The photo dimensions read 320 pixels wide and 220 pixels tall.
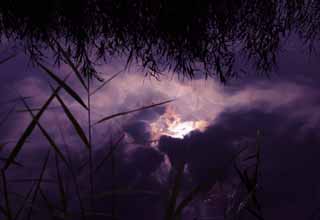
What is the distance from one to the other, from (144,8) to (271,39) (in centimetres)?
164

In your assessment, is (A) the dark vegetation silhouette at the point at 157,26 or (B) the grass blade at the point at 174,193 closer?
(B) the grass blade at the point at 174,193

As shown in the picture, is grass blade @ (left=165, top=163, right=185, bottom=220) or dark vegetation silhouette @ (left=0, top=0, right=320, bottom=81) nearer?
grass blade @ (left=165, top=163, right=185, bottom=220)

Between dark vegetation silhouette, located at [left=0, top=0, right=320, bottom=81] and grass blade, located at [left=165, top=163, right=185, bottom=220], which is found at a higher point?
dark vegetation silhouette, located at [left=0, top=0, right=320, bottom=81]

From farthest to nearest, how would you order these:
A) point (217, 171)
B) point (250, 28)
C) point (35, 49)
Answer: point (250, 28) < point (35, 49) < point (217, 171)

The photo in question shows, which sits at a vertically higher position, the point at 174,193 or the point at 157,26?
the point at 157,26

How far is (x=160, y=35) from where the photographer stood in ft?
12.1

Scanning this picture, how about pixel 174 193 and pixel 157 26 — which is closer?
pixel 174 193

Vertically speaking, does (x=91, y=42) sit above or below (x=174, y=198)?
above

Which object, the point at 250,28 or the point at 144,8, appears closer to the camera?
the point at 144,8

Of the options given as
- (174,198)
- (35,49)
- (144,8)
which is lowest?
(174,198)

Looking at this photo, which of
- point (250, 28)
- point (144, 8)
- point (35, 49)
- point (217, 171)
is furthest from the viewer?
point (250, 28)

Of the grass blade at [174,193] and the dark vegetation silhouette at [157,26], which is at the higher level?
the dark vegetation silhouette at [157,26]

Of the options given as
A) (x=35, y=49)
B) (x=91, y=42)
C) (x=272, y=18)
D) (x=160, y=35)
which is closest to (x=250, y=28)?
(x=272, y=18)

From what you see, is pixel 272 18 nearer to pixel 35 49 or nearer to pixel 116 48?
pixel 116 48
